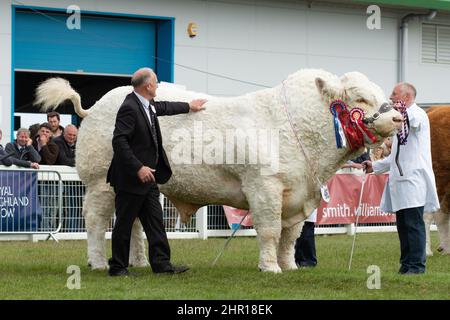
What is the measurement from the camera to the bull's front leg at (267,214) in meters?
11.5

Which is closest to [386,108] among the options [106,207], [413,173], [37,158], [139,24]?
[413,173]

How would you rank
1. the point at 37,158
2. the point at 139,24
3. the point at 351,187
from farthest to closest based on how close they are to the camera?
the point at 139,24 < the point at 351,187 < the point at 37,158

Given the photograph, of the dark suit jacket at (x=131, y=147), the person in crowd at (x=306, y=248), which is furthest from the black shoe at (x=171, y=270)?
the person in crowd at (x=306, y=248)

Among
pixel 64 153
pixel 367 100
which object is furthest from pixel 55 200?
pixel 367 100

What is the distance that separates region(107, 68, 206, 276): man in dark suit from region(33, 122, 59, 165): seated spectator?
7.61 meters

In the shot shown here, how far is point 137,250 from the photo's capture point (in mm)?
12898

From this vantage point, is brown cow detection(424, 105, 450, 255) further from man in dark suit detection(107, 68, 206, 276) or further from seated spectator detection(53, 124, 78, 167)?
seated spectator detection(53, 124, 78, 167)

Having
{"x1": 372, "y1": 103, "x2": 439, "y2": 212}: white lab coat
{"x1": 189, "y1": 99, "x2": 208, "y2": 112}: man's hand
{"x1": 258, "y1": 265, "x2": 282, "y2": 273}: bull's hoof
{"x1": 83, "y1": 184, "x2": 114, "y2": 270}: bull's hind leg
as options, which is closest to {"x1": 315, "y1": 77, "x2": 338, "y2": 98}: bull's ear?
{"x1": 372, "y1": 103, "x2": 439, "y2": 212}: white lab coat

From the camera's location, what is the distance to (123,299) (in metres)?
9.48

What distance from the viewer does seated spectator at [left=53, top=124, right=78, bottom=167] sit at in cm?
1908

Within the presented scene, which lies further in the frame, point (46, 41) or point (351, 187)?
point (46, 41)

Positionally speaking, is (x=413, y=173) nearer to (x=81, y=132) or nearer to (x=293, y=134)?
(x=293, y=134)

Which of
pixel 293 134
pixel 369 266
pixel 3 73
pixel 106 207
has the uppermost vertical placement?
pixel 3 73
